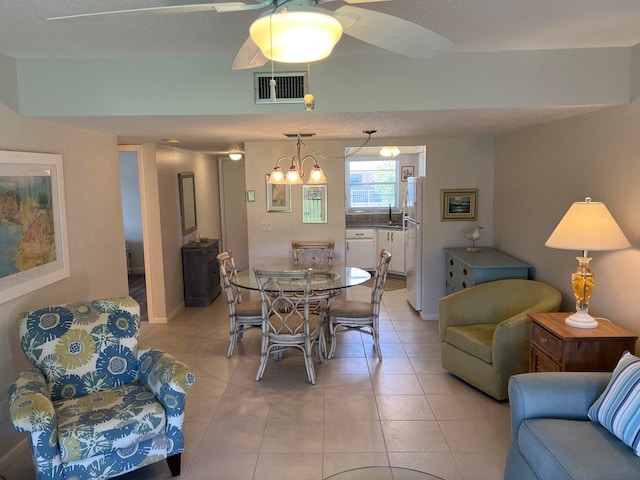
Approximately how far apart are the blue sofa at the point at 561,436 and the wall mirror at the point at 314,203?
3546mm

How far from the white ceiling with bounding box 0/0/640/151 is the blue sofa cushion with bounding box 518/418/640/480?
1932mm

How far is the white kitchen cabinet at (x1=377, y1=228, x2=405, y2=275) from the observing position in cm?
752

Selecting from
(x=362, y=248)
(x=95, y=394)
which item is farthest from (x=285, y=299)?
(x=362, y=248)

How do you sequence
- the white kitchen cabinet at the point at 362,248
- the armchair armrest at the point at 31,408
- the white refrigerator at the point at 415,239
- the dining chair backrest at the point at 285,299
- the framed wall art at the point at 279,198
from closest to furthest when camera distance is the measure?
the armchair armrest at the point at 31,408
the dining chair backrest at the point at 285,299
the white refrigerator at the point at 415,239
the framed wall art at the point at 279,198
the white kitchen cabinet at the point at 362,248

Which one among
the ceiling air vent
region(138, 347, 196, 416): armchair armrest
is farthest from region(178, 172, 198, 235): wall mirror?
region(138, 347, 196, 416): armchair armrest

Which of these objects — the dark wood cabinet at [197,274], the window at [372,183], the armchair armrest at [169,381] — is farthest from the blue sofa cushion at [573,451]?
the window at [372,183]

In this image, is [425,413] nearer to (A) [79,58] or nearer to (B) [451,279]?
(B) [451,279]

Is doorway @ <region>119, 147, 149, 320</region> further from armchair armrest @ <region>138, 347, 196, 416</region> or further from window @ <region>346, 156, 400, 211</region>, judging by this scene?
armchair armrest @ <region>138, 347, 196, 416</region>

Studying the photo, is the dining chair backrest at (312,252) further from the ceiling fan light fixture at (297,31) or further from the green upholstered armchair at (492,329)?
the ceiling fan light fixture at (297,31)

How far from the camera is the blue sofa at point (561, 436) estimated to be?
1.86 meters

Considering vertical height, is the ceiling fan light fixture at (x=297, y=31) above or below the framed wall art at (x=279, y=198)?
above

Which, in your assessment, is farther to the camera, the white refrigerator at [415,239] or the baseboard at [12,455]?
the white refrigerator at [415,239]

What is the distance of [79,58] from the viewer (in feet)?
9.57

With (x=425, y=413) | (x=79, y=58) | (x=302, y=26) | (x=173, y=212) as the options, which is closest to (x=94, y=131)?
(x=79, y=58)
